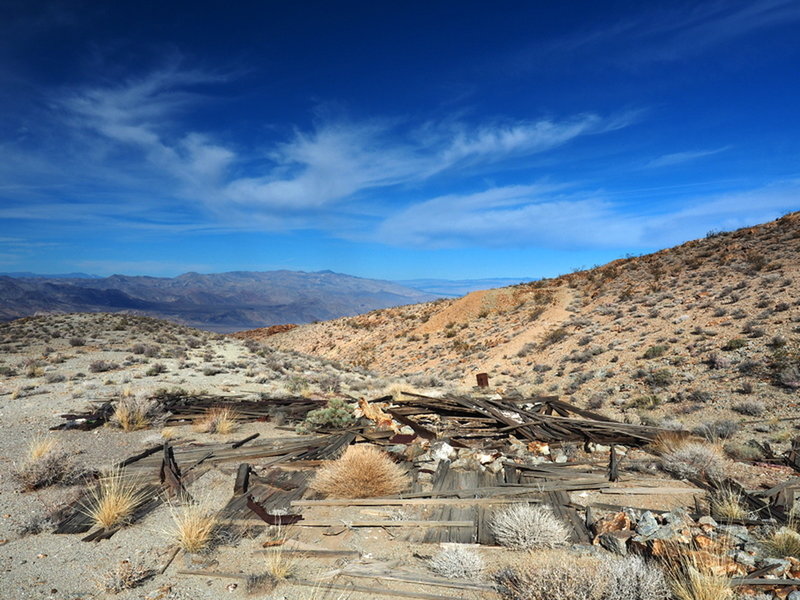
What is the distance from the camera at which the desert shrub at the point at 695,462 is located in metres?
6.66

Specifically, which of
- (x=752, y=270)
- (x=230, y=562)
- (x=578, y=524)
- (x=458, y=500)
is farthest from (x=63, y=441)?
(x=752, y=270)

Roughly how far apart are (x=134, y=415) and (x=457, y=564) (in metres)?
8.95

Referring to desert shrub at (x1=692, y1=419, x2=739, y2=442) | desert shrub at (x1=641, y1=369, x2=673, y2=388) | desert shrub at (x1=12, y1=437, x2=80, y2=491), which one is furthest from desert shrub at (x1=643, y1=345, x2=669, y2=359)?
desert shrub at (x1=12, y1=437, x2=80, y2=491)

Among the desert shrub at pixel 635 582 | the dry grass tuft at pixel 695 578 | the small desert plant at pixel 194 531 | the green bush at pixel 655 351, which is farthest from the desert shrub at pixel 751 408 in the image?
the small desert plant at pixel 194 531

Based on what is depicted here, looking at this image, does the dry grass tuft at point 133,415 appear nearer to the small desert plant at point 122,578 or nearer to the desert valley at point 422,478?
the desert valley at point 422,478

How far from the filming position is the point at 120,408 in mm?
9977

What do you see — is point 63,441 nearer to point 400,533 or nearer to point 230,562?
point 230,562

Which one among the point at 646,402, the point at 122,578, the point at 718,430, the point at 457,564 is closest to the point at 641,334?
the point at 646,402

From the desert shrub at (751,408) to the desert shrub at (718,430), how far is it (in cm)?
143

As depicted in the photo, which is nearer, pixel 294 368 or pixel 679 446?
pixel 679 446

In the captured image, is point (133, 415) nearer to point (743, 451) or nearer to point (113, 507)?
point (113, 507)

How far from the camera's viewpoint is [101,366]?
16.5 m

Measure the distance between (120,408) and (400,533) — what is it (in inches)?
322

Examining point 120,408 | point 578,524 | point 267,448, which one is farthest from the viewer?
point 120,408
